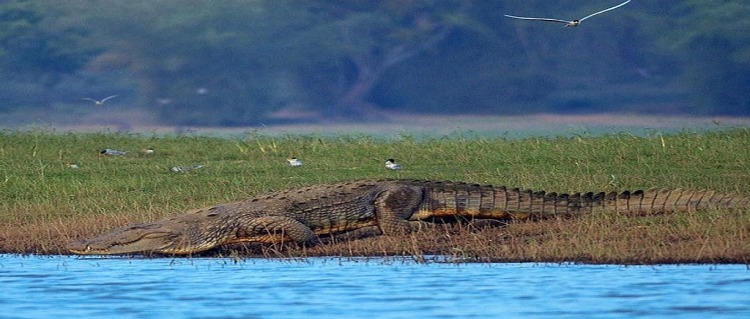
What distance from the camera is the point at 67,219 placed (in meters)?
13.9

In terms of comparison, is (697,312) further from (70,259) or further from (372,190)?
(70,259)

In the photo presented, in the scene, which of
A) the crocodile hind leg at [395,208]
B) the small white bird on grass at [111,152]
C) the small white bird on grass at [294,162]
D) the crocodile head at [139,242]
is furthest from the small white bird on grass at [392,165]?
the crocodile head at [139,242]

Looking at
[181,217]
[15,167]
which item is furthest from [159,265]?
[15,167]

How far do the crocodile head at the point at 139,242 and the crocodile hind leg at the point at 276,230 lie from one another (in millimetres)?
444

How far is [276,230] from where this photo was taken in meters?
12.1

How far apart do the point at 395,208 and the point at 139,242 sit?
227 centimetres

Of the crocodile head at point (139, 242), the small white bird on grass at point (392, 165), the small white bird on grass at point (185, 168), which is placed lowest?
the small white bird on grass at point (185, 168)

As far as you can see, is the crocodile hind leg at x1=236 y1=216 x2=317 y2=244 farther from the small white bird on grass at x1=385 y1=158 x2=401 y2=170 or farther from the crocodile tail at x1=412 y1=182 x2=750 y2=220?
the small white bird on grass at x1=385 y1=158 x2=401 y2=170

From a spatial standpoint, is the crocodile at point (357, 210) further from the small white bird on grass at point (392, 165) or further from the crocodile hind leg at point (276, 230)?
the small white bird on grass at point (392, 165)

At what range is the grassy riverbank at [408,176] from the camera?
11148 millimetres

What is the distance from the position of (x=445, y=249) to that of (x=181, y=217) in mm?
2309

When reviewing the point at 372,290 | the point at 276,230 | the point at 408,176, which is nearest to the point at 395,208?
the point at 276,230

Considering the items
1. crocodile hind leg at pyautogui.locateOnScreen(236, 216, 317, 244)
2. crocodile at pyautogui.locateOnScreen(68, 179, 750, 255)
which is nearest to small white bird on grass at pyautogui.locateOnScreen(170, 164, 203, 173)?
crocodile at pyautogui.locateOnScreen(68, 179, 750, 255)

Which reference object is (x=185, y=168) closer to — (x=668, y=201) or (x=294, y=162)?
(x=294, y=162)
